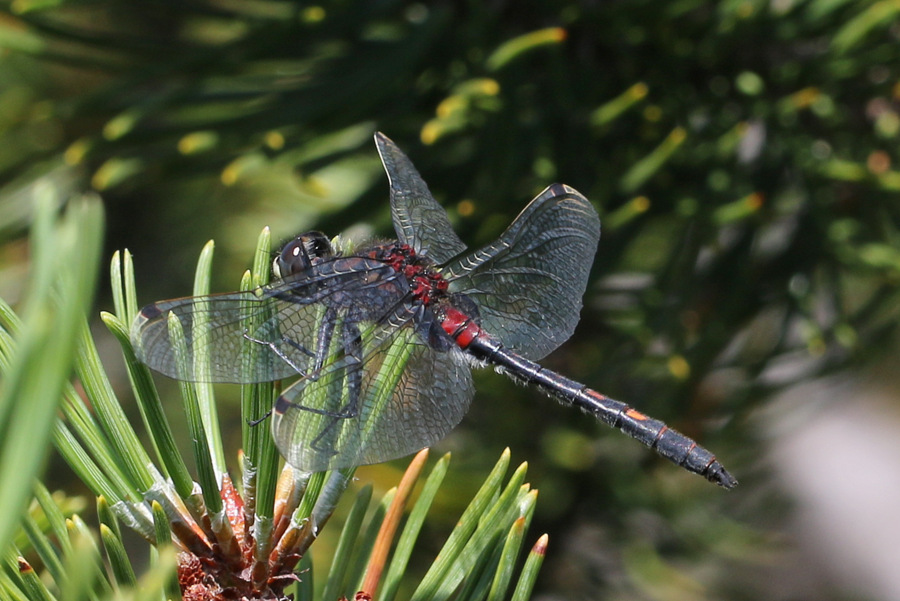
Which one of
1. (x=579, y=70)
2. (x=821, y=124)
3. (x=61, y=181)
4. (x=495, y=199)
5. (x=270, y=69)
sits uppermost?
(x=821, y=124)

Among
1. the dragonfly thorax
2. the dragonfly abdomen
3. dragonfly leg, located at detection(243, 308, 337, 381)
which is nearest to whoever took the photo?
dragonfly leg, located at detection(243, 308, 337, 381)

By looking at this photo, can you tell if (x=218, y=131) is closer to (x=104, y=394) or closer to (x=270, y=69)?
(x=270, y=69)

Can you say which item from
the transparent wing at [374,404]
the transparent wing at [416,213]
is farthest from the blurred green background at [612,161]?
the transparent wing at [374,404]

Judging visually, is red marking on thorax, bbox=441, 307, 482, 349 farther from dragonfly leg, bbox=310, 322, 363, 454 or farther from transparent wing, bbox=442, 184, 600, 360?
dragonfly leg, bbox=310, 322, 363, 454

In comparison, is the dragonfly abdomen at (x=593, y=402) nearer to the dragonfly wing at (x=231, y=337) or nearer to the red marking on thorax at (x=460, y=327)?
the red marking on thorax at (x=460, y=327)

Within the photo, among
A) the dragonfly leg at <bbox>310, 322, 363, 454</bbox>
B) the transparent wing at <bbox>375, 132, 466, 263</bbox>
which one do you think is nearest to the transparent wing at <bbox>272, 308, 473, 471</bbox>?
the dragonfly leg at <bbox>310, 322, 363, 454</bbox>

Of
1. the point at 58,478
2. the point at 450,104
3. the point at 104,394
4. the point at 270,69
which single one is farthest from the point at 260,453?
the point at 58,478
